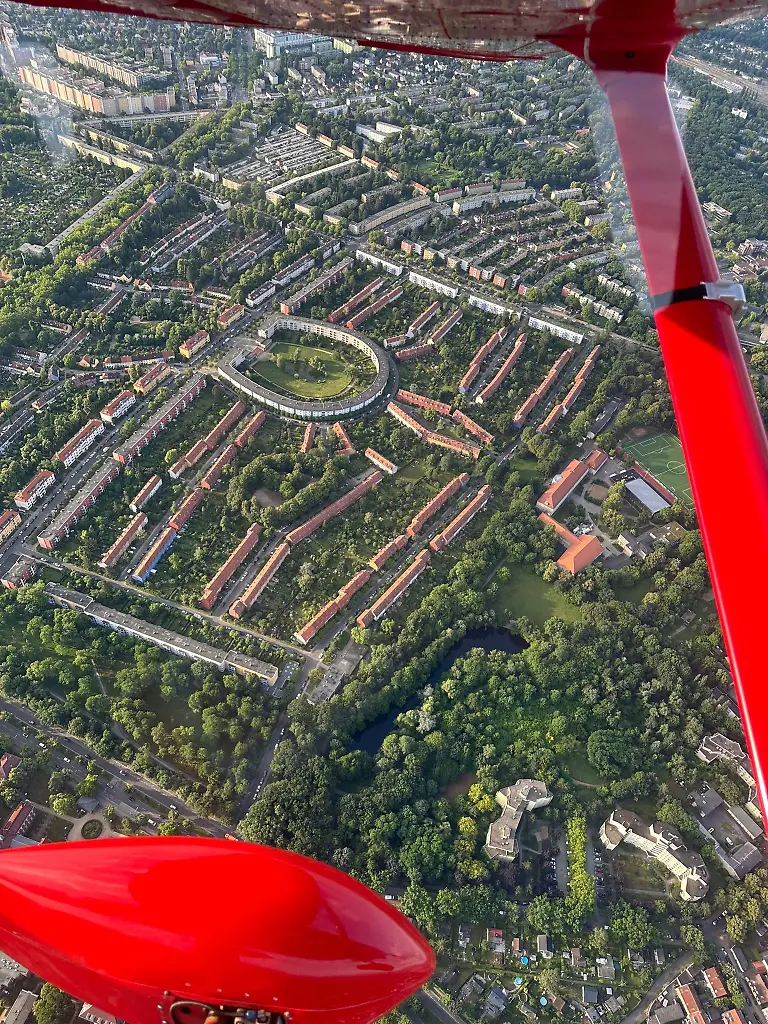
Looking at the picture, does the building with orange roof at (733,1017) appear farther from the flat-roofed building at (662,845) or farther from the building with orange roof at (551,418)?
the building with orange roof at (551,418)

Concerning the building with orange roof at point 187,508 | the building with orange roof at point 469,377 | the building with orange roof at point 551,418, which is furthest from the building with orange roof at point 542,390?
the building with orange roof at point 187,508

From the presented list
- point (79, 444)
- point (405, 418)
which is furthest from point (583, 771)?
point (79, 444)

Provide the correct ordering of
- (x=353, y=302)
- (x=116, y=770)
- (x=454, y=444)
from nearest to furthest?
(x=116, y=770) → (x=454, y=444) → (x=353, y=302)

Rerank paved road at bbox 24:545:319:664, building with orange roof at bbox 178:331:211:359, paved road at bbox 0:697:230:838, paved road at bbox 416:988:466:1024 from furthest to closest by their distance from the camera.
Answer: building with orange roof at bbox 178:331:211:359 → paved road at bbox 24:545:319:664 → paved road at bbox 0:697:230:838 → paved road at bbox 416:988:466:1024

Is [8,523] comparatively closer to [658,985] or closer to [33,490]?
[33,490]

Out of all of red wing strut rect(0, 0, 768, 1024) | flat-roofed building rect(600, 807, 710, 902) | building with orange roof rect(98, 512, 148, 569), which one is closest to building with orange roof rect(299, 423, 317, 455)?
building with orange roof rect(98, 512, 148, 569)

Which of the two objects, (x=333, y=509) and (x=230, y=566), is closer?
(x=230, y=566)

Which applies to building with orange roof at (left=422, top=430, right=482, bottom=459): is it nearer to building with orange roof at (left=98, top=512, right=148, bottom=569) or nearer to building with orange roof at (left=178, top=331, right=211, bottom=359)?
building with orange roof at (left=178, top=331, right=211, bottom=359)
